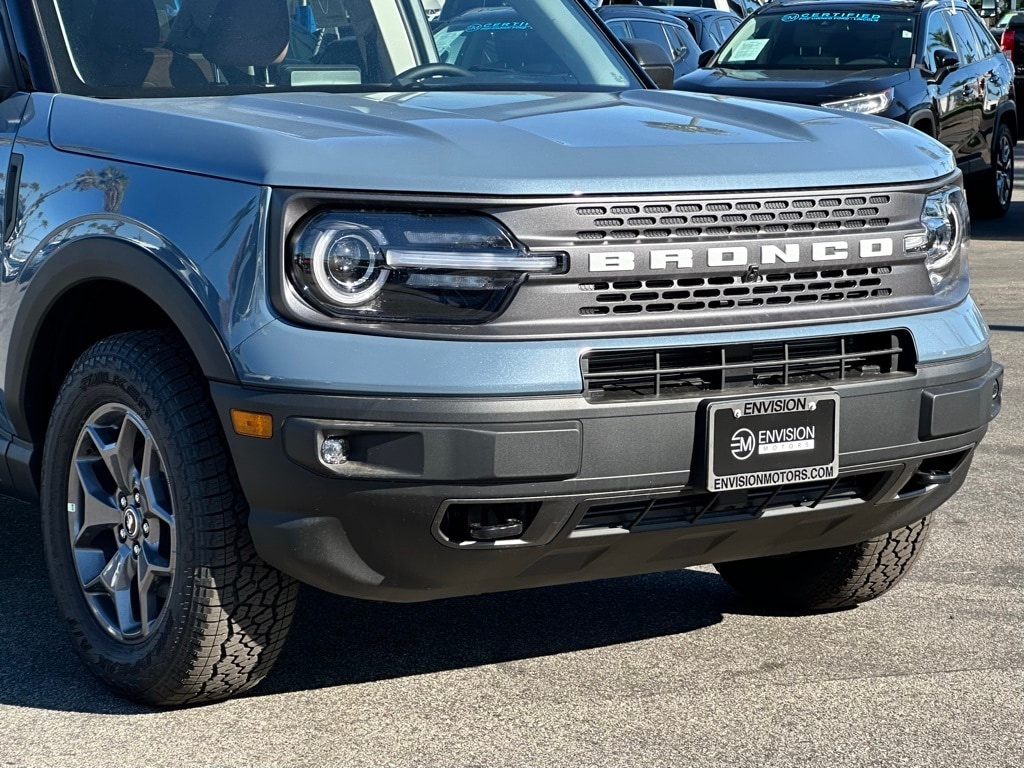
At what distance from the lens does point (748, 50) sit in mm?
12867

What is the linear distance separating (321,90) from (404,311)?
129cm

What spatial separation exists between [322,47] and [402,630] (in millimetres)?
1566

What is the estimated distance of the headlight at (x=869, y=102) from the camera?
37.9 feet

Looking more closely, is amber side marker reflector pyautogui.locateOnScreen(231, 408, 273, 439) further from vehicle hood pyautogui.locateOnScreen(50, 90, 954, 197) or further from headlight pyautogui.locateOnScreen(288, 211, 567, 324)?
vehicle hood pyautogui.locateOnScreen(50, 90, 954, 197)

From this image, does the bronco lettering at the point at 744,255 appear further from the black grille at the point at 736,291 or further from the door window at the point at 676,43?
the door window at the point at 676,43

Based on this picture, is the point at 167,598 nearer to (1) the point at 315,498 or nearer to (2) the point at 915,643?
(1) the point at 315,498

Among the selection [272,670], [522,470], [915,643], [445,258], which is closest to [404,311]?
[445,258]

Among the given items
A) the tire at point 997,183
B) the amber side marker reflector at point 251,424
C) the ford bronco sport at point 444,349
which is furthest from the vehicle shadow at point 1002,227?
the amber side marker reflector at point 251,424

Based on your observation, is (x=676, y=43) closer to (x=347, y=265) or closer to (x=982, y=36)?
(x=982, y=36)

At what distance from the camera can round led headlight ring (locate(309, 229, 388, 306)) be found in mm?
3105

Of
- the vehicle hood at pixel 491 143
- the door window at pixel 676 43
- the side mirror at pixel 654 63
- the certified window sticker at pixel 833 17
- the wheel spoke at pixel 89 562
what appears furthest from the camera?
the door window at pixel 676 43

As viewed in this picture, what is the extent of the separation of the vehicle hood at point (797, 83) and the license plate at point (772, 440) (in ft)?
28.1

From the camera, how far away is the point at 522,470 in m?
3.06

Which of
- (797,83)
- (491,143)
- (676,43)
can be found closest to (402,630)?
(491,143)
